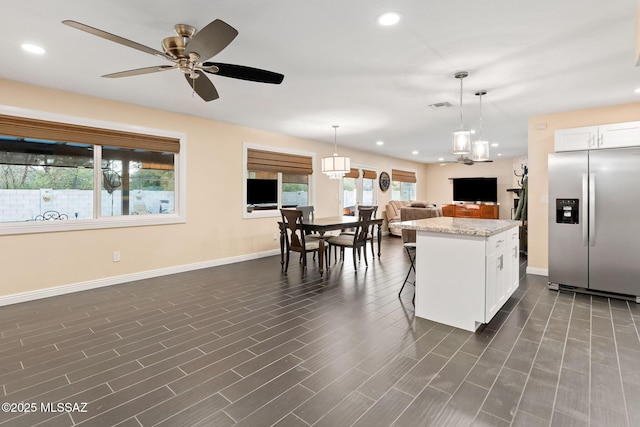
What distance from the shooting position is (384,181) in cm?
931

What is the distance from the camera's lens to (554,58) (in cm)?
277

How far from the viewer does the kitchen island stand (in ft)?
8.82

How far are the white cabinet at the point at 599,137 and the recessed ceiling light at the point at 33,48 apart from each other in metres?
5.52

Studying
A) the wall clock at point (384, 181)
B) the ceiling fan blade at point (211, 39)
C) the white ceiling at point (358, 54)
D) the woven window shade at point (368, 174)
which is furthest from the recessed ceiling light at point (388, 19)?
the wall clock at point (384, 181)

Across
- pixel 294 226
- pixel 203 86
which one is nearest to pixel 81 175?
pixel 203 86

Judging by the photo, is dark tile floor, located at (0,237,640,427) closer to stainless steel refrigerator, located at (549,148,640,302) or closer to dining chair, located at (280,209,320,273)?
stainless steel refrigerator, located at (549,148,640,302)

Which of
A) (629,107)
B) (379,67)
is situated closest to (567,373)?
(379,67)

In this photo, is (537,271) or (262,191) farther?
(262,191)

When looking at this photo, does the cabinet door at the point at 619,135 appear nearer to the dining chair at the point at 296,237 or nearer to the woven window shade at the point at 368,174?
the dining chair at the point at 296,237

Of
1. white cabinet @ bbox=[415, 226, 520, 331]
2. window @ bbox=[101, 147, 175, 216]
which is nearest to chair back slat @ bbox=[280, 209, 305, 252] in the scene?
window @ bbox=[101, 147, 175, 216]

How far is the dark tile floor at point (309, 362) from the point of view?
1.69m

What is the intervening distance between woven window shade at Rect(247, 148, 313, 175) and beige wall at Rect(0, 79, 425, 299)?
20 centimetres

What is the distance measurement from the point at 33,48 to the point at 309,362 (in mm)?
3337

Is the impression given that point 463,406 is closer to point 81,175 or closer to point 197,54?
point 197,54
